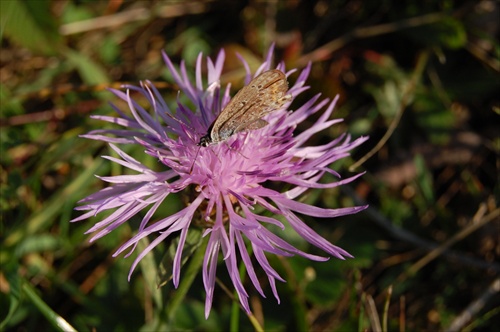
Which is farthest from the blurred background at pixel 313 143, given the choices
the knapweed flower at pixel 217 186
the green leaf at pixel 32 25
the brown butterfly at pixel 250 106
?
the brown butterfly at pixel 250 106

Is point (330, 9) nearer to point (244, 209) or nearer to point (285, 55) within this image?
point (285, 55)

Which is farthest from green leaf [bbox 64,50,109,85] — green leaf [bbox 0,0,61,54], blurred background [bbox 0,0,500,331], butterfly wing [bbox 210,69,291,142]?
butterfly wing [bbox 210,69,291,142]

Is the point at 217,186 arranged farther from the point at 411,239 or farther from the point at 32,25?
the point at 32,25

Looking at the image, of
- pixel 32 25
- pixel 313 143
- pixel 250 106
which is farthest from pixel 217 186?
pixel 32 25

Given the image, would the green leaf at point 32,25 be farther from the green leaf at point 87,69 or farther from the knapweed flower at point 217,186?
the knapweed flower at point 217,186

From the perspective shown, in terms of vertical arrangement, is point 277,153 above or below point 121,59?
below

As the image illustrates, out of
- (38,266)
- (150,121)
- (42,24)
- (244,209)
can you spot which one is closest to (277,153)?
(244,209)
